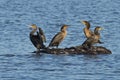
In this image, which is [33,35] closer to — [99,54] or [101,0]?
[99,54]

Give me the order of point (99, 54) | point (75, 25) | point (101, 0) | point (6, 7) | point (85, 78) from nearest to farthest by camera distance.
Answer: point (85, 78) → point (99, 54) → point (75, 25) → point (6, 7) → point (101, 0)

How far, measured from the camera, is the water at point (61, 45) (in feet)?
67.3

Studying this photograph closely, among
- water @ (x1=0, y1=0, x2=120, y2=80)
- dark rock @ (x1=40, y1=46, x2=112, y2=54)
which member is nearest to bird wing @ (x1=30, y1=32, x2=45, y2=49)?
dark rock @ (x1=40, y1=46, x2=112, y2=54)

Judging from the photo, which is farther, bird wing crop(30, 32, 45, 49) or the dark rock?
bird wing crop(30, 32, 45, 49)

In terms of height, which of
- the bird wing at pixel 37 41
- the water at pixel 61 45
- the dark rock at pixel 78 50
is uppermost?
the bird wing at pixel 37 41

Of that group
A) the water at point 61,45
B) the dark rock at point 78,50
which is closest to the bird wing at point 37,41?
the dark rock at point 78,50

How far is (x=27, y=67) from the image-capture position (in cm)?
2162

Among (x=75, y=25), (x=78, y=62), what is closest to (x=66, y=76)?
(x=78, y=62)

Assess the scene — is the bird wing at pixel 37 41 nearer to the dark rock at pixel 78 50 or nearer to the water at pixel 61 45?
the dark rock at pixel 78 50

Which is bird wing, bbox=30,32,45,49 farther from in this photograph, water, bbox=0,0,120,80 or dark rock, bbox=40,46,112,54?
water, bbox=0,0,120,80

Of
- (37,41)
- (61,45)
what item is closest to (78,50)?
(37,41)

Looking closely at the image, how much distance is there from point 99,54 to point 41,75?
419 centimetres

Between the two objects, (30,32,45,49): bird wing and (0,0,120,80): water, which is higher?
(30,32,45,49): bird wing

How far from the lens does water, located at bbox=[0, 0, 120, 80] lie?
2051cm
